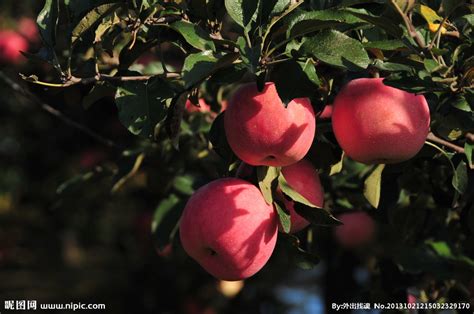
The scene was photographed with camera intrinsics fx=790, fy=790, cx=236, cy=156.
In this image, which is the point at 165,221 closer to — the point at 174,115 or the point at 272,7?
the point at 174,115

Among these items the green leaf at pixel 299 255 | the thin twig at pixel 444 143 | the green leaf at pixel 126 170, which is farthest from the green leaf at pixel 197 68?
the green leaf at pixel 126 170

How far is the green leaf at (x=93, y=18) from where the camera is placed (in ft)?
3.79

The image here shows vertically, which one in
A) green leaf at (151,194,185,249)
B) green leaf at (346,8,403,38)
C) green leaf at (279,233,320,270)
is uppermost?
green leaf at (346,8,403,38)

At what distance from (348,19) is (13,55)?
2046 mm

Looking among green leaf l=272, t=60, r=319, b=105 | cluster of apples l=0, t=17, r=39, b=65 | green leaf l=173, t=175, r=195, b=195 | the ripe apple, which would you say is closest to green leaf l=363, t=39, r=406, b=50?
green leaf l=272, t=60, r=319, b=105

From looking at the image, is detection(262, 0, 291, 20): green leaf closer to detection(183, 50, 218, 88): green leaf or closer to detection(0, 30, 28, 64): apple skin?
detection(183, 50, 218, 88): green leaf

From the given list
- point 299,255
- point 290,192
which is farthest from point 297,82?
point 299,255

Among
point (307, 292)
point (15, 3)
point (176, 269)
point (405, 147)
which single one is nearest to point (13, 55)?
point (15, 3)

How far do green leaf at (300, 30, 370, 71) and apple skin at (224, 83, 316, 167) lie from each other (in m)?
0.09

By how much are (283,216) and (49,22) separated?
0.46 meters

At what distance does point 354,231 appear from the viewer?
2439 mm

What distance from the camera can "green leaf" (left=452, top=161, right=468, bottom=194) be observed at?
4.14 feet

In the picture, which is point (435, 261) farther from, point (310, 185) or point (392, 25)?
point (392, 25)

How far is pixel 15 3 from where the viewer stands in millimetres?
2994
